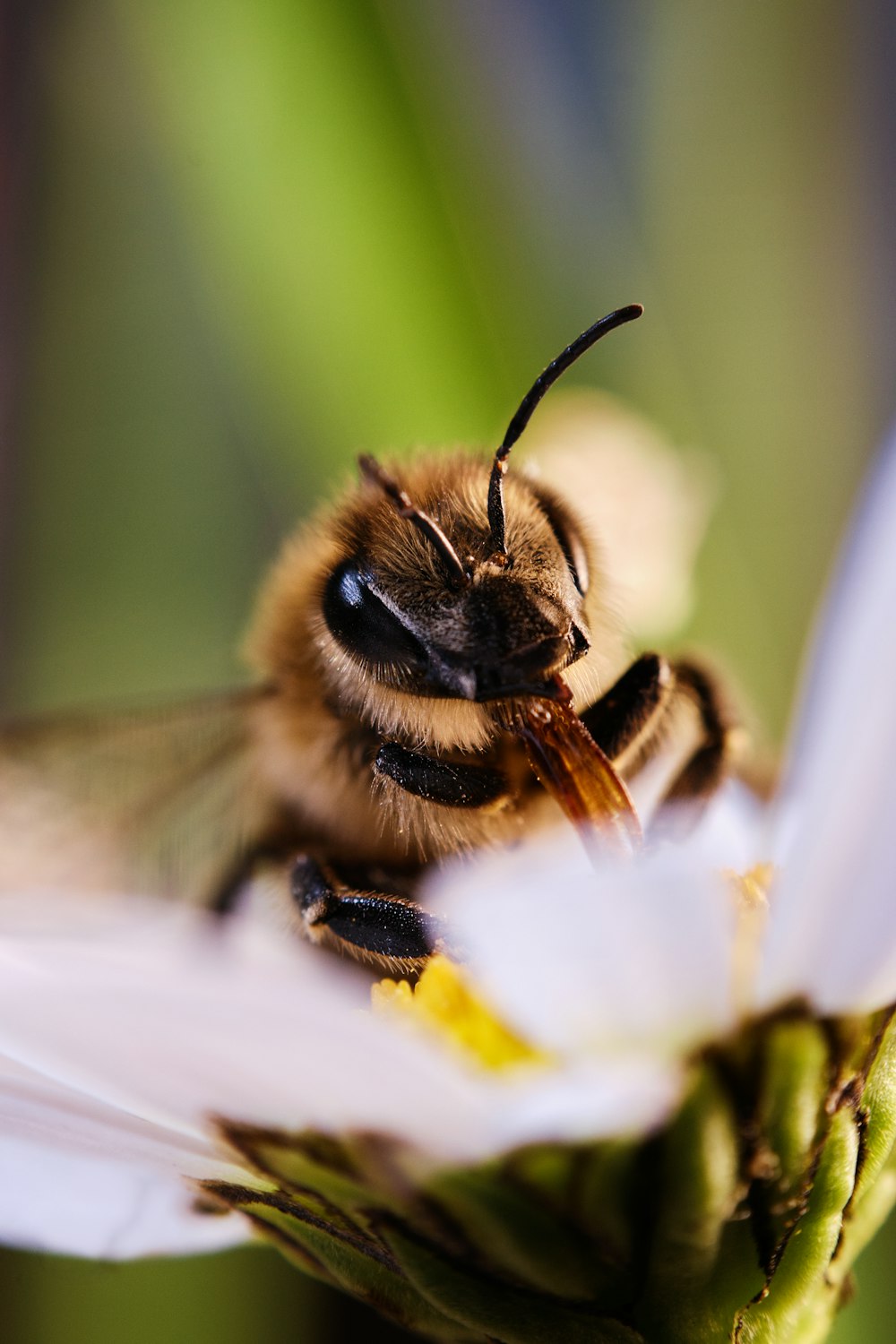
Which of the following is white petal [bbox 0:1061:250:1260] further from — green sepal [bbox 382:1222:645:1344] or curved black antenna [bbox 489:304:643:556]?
curved black antenna [bbox 489:304:643:556]

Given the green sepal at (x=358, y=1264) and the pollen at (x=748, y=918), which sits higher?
the pollen at (x=748, y=918)

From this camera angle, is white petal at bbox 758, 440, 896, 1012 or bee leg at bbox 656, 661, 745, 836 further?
bee leg at bbox 656, 661, 745, 836

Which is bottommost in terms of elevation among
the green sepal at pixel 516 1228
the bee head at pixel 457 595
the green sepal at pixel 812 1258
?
the green sepal at pixel 812 1258

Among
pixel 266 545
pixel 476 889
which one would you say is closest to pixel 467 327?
pixel 266 545

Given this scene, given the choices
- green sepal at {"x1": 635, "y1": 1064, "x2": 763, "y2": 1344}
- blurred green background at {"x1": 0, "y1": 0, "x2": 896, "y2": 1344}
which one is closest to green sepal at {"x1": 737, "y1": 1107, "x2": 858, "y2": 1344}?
green sepal at {"x1": 635, "y1": 1064, "x2": 763, "y2": 1344}

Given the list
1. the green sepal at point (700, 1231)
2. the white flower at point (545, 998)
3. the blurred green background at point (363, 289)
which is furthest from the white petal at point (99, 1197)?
the blurred green background at point (363, 289)

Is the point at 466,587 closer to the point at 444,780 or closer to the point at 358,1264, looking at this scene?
the point at 444,780

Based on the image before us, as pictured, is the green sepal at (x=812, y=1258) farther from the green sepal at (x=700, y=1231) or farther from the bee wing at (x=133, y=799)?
the bee wing at (x=133, y=799)
